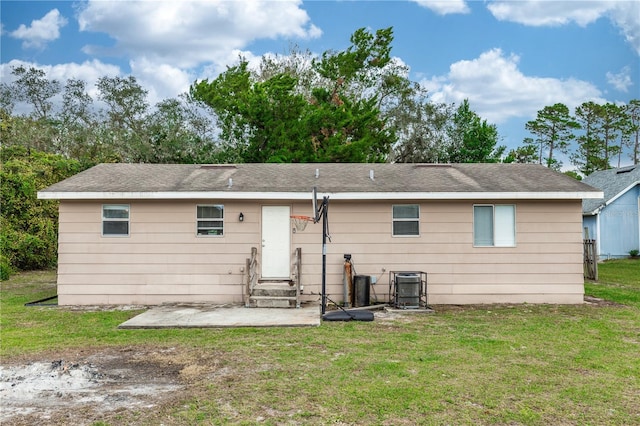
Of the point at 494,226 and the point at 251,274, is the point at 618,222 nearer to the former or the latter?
the point at 494,226

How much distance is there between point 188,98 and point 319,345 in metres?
23.5

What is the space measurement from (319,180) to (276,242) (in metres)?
1.82

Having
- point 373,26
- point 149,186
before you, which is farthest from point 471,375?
point 373,26

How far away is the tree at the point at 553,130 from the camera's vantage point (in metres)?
38.3

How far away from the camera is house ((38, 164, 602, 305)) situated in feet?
33.8

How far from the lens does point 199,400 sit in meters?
4.46

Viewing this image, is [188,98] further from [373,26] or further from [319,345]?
[319,345]

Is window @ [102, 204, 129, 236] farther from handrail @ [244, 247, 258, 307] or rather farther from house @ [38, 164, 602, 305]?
handrail @ [244, 247, 258, 307]

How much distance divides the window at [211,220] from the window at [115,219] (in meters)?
1.60

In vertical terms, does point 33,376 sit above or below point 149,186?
below

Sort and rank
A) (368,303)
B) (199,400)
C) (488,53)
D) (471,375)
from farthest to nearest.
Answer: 1. (488,53)
2. (368,303)
3. (471,375)
4. (199,400)

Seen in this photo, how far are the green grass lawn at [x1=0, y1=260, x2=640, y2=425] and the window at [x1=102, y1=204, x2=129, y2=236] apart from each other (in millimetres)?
1863

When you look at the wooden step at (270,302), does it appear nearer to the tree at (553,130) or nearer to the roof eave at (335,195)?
the roof eave at (335,195)

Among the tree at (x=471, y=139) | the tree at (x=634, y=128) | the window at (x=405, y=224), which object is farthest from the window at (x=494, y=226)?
the tree at (x=634, y=128)
